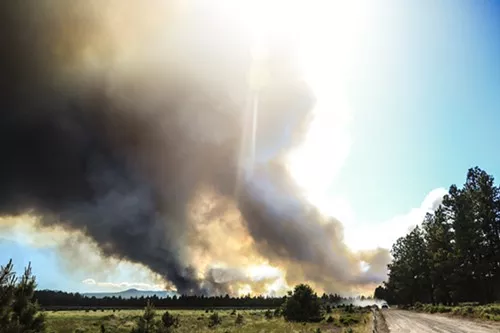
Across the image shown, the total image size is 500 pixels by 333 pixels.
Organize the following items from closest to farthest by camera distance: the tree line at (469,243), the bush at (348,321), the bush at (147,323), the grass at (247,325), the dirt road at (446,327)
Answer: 1. the bush at (147,323)
2. the dirt road at (446,327)
3. the grass at (247,325)
4. the bush at (348,321)
5. the tree line at (469,243)

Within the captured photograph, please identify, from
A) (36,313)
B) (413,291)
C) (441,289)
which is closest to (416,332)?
(36,313)

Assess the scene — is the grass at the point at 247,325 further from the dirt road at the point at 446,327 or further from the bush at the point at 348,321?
the dirt road at the point at 446,327

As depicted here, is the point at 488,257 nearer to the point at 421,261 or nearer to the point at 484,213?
the point at 484,213

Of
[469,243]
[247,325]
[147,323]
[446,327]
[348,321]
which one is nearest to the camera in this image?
[147,323]

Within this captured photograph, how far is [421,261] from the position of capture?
90.9m

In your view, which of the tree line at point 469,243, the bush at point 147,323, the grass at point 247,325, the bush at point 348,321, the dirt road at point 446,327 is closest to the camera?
the bush at point 147,323

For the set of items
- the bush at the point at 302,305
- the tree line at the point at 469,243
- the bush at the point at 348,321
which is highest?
the tree line at the point at 469,243

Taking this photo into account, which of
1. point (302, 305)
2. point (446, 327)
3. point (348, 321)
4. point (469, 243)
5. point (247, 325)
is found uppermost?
point (469, 243)

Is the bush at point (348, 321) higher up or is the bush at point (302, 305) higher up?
the bush at point (302, 305)

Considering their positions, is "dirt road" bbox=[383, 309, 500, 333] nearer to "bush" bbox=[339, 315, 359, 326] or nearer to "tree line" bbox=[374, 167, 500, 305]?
"bush" bbox=[339, 315, 359, 326]

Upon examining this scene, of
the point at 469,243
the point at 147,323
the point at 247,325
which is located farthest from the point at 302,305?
the point at 147,323

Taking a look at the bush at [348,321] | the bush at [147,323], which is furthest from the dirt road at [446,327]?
the bush at [147,323]

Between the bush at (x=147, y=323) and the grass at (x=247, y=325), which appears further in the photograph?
the grass at (x=247, y=325)

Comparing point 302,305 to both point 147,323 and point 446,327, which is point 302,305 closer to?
point 446,327
